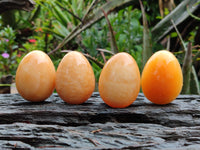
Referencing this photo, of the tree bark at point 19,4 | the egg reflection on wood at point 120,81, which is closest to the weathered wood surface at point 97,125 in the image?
the egg reflection on wood at point 120,81

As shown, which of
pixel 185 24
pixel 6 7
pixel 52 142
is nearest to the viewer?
pixel 52 142

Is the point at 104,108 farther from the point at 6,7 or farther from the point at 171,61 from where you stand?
the point at 6,7

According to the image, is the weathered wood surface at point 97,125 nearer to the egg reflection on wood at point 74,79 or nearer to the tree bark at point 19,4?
the egg reflection on wood at point 74,79

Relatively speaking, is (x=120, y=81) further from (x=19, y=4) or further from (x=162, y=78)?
(x=19, y=4)

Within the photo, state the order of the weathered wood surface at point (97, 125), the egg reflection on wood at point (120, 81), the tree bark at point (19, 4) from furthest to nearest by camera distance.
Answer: the tree bark at point (19, 4) → the egg reflection on wood at point (120, 81) → the weathered wood surface at point (97, 125)

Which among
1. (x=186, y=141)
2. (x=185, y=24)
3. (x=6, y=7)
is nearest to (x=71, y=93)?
(x=186, y=141)

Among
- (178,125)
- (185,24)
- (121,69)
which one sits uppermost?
(185,24)

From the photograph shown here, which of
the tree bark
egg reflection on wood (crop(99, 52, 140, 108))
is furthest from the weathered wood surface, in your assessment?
the tree bark
